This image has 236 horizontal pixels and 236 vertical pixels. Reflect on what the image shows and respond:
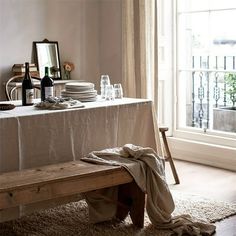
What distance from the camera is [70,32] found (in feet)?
19.6

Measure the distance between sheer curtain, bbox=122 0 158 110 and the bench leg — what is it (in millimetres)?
1960

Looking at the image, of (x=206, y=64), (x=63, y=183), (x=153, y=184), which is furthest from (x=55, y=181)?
(x=206, y=64)

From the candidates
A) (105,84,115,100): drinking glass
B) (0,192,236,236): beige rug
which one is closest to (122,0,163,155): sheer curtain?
(105,84,115,100): drinking glass

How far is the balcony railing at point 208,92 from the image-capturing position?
548 cm

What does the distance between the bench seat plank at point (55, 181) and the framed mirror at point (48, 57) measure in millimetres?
2437

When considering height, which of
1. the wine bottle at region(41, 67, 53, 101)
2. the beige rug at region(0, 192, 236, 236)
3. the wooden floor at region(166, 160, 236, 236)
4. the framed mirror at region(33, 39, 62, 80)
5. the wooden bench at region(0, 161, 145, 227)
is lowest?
the wooden floor at region(166, 160, 236, 236)

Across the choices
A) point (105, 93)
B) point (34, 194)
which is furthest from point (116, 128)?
point (34, 194)

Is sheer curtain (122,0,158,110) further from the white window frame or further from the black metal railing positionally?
the black metal railing

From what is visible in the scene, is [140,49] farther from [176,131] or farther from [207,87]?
[176,131]

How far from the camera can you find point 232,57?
17.6 ft

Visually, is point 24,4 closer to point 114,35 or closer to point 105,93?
point 114,35

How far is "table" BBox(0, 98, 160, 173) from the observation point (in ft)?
10.9

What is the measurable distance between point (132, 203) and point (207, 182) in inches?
53.9

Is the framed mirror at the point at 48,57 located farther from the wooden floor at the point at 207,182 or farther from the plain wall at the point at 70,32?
the wooden floor at the point at 207,182
